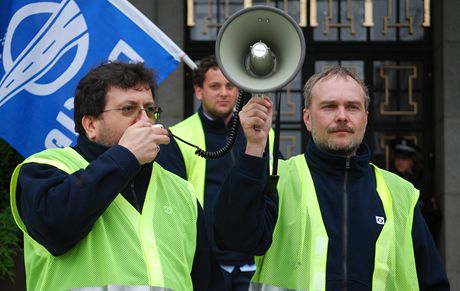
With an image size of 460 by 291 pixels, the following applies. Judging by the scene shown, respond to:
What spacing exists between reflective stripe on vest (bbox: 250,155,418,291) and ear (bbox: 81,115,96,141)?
2.79ft

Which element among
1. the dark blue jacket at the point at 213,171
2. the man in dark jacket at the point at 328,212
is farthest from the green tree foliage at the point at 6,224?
the man in dark jacket at the point at 328,212

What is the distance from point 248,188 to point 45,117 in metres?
2.60

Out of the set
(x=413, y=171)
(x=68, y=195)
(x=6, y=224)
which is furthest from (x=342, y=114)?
(x=413, y=171)

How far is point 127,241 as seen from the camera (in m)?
4.45

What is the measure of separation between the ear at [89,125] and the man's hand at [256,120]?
590mm

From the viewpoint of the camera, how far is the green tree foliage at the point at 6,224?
9.05m

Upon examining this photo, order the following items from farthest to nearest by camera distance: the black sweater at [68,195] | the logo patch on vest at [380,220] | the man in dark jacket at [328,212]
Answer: the logo patch on vest at [380,220], the man in dark jacket at [328,212], the black sweater at [68,195]

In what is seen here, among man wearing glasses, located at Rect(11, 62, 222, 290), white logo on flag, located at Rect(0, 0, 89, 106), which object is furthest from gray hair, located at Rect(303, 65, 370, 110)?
white logo on flag, located at Rect(0, 0, 89, 106)

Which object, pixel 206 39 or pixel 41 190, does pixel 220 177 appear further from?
pixel 206 39

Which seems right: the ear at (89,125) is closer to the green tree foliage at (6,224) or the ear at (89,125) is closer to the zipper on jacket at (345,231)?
the zipper on jacket at (345,231)

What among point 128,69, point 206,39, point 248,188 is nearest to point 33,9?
point 128,69

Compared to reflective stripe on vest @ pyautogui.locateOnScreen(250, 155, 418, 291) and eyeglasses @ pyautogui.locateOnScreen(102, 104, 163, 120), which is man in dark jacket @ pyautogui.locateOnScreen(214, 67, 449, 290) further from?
eyeglasses @ pyautogui.locateOnScreen(102, 104, 163, 120)

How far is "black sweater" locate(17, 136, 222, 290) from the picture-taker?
4.27 meters

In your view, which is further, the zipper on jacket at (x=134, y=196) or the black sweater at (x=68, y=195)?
the zipper on jacket at (x=134, y=196)
